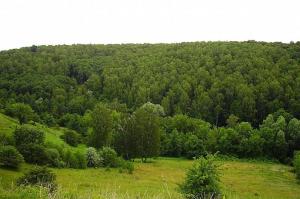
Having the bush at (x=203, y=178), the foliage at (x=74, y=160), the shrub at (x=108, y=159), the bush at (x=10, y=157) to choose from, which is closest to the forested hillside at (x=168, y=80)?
the shrub at (x=108, y=159)

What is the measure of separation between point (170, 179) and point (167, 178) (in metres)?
0.74

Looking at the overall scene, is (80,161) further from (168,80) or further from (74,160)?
(168,80)

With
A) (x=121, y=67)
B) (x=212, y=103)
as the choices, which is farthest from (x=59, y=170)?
(x=121, y=67)

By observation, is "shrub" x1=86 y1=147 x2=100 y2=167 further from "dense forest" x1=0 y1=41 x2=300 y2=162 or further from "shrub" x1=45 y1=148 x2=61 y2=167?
"dense forest" x1=0 y1=41 x2=300 y2=162

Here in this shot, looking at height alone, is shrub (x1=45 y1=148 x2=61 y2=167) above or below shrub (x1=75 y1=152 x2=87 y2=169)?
above

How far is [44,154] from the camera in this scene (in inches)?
2056

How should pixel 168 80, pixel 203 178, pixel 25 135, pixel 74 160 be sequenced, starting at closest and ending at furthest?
pixel 203 178, pixel 25 135, pixel 74 160, pixel 168 80

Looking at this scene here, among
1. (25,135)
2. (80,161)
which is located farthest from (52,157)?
(80,161)

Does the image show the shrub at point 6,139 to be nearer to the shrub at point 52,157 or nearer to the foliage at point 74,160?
the shrub at point 52,157

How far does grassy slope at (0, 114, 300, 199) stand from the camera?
43281 millimetres

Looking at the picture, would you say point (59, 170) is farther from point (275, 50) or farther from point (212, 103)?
point (275, 50)

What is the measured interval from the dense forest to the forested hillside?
0.31 meters

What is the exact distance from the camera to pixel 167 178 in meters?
57.0

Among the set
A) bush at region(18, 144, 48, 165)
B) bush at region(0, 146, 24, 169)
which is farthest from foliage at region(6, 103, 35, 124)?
bush at region(0, 146, 24, 169)
